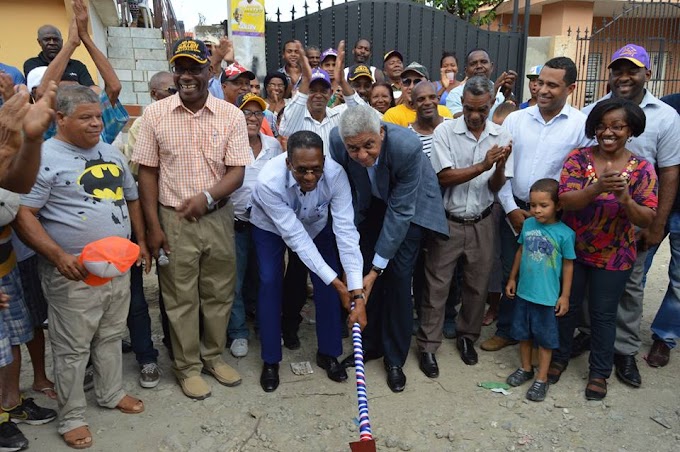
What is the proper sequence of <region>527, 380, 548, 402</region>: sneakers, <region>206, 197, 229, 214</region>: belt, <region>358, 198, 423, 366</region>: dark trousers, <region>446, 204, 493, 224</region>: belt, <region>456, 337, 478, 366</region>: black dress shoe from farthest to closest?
<region>456, 337, 478, 366</region>: black dress shoe < <region>446, 204, 493, 224</region>: belt < <region>358, 198, 423, 366</region>: dark trousers < <region>527, 380, 548, 402</region>: sneakers < <region>206, 197, 229, 214</region>: belt

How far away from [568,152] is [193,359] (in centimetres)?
285

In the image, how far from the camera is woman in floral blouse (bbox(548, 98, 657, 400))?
313cm

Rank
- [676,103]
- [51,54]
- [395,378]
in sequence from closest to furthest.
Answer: [395,378]
[676,103]
[51,54]

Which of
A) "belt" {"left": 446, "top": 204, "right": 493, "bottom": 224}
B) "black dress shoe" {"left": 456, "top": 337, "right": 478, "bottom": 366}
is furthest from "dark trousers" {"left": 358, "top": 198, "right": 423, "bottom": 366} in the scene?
"black dress shoe" {"left": 456, "top": 337, "right": 478, "bottom": 366}

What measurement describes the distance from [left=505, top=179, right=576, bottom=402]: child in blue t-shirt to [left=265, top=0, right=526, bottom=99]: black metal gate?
5.37 meters

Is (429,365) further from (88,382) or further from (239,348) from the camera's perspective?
(88,382)

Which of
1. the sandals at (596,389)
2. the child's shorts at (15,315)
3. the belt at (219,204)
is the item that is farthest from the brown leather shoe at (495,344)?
the child's shorts at (15,315)

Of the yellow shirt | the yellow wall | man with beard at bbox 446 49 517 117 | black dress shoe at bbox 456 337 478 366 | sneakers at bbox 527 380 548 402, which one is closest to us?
sneakers at bbox 527 380 548 402

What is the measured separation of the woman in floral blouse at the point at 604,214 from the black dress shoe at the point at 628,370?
23cm

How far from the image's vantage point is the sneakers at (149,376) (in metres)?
3.52

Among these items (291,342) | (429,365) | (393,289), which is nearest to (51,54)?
(291,342)

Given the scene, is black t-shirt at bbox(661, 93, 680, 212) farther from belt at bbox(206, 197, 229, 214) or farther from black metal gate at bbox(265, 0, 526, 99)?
black metal gate at bbox(265, 0, 526, 99)

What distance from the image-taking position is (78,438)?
2912 mm

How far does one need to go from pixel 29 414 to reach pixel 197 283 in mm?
1176
